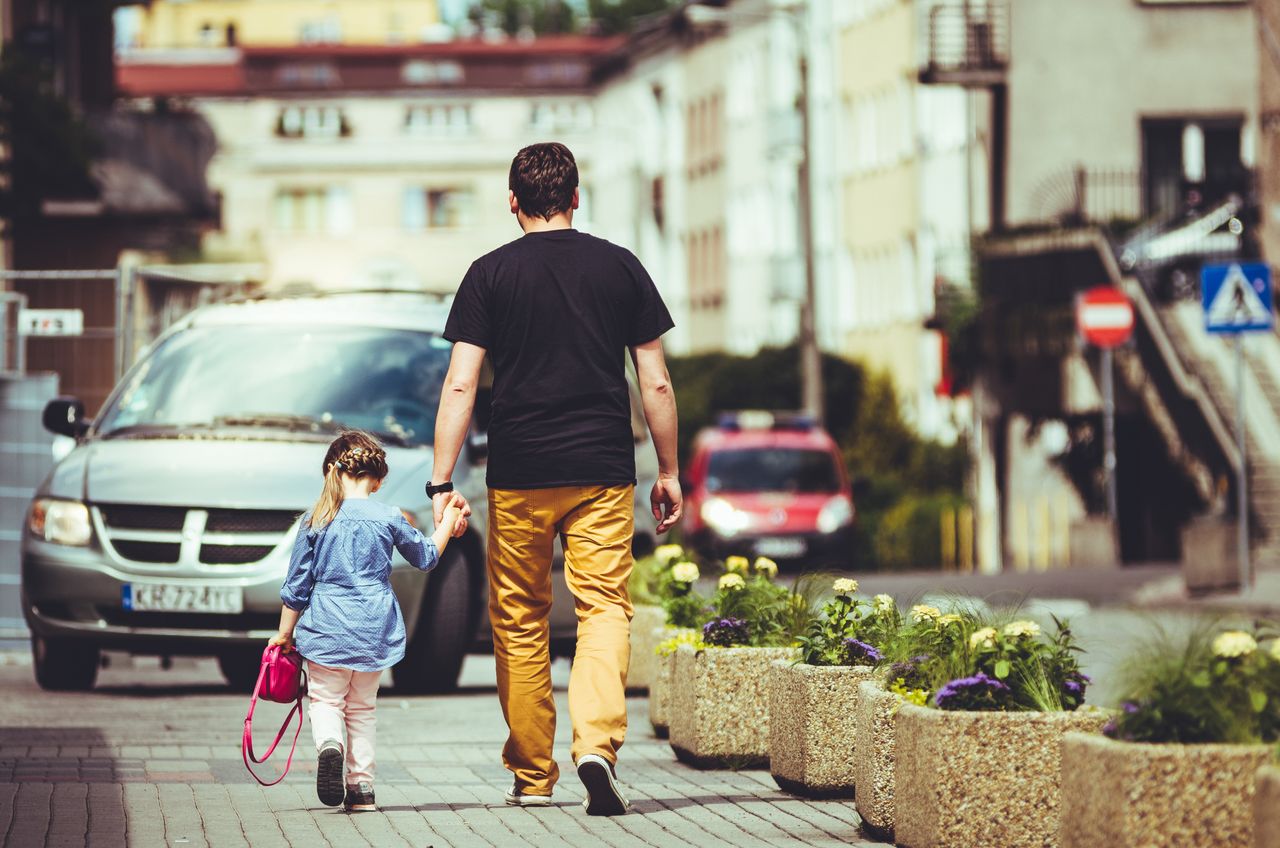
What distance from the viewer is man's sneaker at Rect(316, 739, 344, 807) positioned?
977cm

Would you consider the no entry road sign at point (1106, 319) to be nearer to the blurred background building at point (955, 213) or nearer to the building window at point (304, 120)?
the blurred background building at point (955, 213)

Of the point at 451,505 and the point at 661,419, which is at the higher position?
the point at 661,419

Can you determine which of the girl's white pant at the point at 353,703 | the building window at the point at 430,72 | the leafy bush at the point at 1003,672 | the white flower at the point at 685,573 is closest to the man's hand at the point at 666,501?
the girl's white pant at the point at 353,703

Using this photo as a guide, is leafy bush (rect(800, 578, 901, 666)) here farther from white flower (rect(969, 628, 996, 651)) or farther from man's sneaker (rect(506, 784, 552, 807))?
white flower (rect(969, 628, 996, 651))

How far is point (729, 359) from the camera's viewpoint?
65938 mm

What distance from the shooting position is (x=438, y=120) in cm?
10756

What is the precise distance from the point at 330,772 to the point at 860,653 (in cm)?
181

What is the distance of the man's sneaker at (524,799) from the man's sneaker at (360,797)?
0.48 meters

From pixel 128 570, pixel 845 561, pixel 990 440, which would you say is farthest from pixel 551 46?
pixel 128 570

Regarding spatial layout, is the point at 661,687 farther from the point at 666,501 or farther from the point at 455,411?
the point at 455,411

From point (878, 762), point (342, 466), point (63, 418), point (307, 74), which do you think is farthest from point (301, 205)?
point (878, 762)

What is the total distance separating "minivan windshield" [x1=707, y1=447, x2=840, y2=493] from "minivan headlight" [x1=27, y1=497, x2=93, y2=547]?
22761 mm

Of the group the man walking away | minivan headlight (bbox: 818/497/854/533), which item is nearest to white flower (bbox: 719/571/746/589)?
the man walking away

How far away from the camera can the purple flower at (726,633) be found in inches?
451
